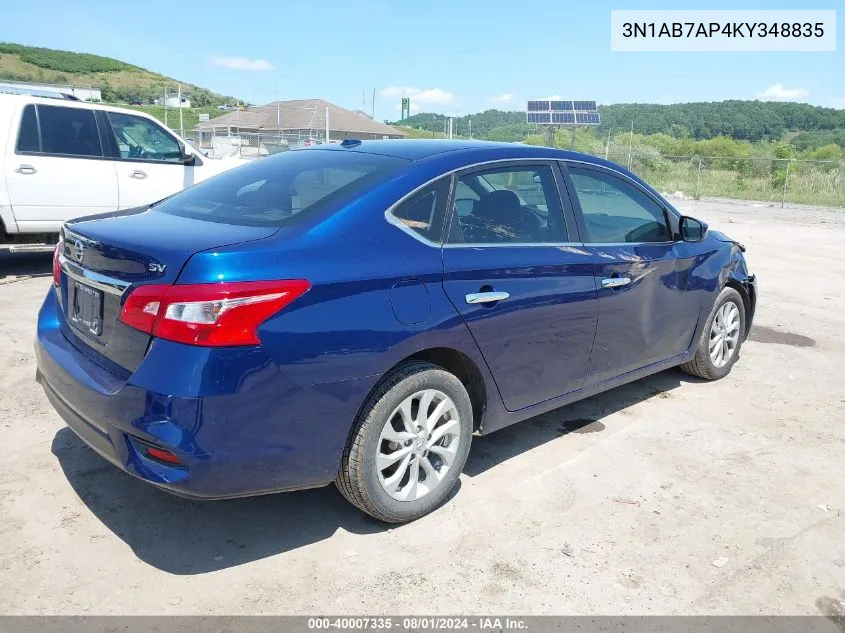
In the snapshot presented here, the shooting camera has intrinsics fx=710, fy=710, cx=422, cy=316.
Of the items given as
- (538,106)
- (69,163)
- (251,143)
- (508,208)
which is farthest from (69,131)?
(538,106)

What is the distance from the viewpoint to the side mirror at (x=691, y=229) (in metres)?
4.83

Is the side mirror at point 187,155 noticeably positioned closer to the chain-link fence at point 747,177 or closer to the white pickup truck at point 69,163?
the white pickup truck at point 69,163

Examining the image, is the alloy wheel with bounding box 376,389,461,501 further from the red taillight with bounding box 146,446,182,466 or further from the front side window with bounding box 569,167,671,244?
the front side window with bounding box 569,167,671,244

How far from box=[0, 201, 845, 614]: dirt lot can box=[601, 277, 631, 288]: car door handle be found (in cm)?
97

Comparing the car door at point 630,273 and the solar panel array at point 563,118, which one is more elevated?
the solar panel array at point 563,118

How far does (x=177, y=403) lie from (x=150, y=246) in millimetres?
653

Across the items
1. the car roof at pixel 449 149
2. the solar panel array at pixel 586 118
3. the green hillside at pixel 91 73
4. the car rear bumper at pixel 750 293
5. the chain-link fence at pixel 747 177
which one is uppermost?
the green hillside at pixel 91 73

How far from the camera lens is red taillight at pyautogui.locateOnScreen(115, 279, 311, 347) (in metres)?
2.58

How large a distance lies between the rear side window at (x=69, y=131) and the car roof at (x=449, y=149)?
5354mm

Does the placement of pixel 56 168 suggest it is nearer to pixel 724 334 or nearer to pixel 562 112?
pixel 724 334

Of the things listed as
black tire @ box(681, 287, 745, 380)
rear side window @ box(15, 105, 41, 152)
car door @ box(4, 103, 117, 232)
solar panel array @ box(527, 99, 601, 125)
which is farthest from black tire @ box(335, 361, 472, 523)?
solar panel array @ box(527, 99, 601, 125)

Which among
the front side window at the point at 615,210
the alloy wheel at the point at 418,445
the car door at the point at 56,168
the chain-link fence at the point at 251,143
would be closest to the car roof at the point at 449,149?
the front side window at the point at 615,210

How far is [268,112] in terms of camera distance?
4262 centimetres

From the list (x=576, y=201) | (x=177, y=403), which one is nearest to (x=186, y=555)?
(x=177, y=403)
